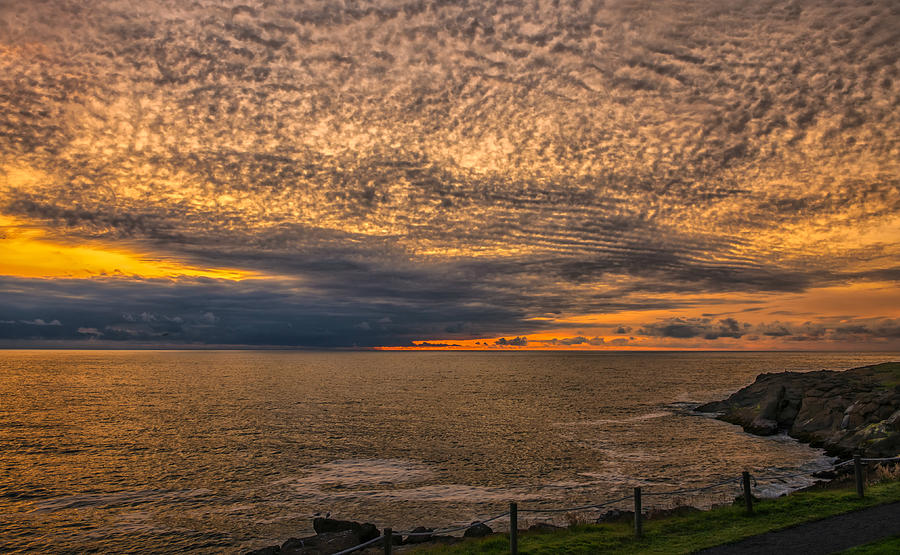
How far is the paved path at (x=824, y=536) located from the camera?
703 inches

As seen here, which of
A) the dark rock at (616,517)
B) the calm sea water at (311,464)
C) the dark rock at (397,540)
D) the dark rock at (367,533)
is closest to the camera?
the dark rock at (367,533)

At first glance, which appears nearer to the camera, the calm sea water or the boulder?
the boulder

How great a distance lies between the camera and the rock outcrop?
46031 millimetres

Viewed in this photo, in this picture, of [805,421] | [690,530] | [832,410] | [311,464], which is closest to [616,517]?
[690,530]

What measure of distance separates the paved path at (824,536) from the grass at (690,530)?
57 cm

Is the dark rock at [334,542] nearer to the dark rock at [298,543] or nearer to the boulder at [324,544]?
the boulder at [324,544]

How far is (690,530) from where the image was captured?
2203cm

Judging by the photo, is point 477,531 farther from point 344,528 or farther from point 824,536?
point 824,536

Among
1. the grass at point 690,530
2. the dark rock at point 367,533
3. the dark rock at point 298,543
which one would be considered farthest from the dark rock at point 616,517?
the dark rock at point 298,543

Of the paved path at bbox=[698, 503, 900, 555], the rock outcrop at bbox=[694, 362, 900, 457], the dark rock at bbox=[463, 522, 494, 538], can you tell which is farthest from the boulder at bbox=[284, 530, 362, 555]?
the rock outcrop at bbox=[694, 362, 900, 457]

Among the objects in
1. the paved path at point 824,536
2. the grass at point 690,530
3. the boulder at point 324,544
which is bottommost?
the boulder at point 324,544

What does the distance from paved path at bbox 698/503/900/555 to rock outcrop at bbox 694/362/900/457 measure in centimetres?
2502

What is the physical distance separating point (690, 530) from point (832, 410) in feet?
164

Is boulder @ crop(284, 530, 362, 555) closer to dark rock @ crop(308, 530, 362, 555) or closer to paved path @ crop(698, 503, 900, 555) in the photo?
dark rock @ crop(308, 530, 362, 555)
